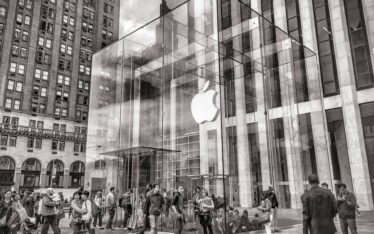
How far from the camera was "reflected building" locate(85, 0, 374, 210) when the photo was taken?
15297 mm

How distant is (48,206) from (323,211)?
7.71m

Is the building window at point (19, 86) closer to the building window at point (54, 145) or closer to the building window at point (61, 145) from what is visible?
the building window at point (54, 145)

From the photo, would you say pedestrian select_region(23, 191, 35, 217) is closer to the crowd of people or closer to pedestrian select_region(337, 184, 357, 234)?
the crowd of people

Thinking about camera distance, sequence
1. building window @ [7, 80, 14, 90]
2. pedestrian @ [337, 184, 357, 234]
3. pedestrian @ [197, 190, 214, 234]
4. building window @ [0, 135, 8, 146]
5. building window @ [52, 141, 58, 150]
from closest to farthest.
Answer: pedestrian @ [337, 184, 357, 234] < pedestrian @ [197, 190, 214, 234] < building window @ [0, 135, 8, 146] < building window @ [7, 80, 14, 90] < building window @ [52, 141, 58, 150]

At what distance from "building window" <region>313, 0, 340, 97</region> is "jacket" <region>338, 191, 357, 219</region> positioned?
1709cm

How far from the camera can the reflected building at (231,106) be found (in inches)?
602

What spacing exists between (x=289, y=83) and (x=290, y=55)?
1.62 m

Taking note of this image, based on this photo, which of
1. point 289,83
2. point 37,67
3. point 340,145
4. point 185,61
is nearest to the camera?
point 185,61

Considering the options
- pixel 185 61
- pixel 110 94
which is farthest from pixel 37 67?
pixel 185 61

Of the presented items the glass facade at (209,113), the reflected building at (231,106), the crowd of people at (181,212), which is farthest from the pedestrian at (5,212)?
the glass facade at (209,113)

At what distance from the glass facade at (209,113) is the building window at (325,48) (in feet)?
16.1

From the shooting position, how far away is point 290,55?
18.2 metres

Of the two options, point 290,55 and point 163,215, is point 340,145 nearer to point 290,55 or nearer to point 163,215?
point 290,55

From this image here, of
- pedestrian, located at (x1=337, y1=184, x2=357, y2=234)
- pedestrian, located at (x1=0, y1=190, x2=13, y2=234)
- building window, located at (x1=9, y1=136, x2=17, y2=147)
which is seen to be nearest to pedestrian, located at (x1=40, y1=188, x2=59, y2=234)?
pedestrian, located at (x1=0, y1=190, x2=13, y2=234)
